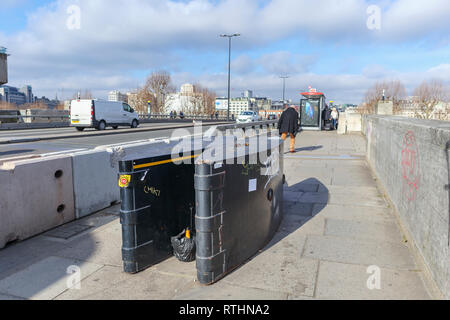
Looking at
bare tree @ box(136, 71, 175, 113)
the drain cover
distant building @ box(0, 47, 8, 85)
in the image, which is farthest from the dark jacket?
bare tree @ box(136, 71, 175, 113)

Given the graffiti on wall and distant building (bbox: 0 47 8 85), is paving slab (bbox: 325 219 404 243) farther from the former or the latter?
distant building (bbox: 0 47 8 85)

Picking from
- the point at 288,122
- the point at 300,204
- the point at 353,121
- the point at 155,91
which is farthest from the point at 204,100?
the point at 300,204

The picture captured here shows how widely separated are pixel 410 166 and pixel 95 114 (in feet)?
72.4

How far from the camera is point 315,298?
3201 millimetres

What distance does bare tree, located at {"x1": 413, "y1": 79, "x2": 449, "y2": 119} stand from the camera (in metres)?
38.5

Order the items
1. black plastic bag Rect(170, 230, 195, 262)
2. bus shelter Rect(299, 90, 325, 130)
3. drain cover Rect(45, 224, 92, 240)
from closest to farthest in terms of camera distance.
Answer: black plastic bag Rect(170, 230, 195, 262) < drain cover Rect(45, 224, 92, 240) < bus shelter Rect(299, 90, 325, 130)

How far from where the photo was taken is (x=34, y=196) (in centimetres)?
492

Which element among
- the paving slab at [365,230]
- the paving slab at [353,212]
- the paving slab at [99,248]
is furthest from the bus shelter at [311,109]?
the paving slab at [99,248]

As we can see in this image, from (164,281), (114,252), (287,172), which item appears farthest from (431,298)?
(287,172)

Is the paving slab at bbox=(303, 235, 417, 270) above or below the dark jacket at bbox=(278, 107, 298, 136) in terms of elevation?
below

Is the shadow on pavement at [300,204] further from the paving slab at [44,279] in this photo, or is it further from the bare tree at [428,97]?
the bare tree at [428,97]

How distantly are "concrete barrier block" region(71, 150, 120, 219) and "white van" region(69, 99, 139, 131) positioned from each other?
18.2 meters

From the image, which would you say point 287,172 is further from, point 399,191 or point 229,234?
point 229,234

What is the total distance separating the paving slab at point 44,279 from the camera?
3.40 metres
